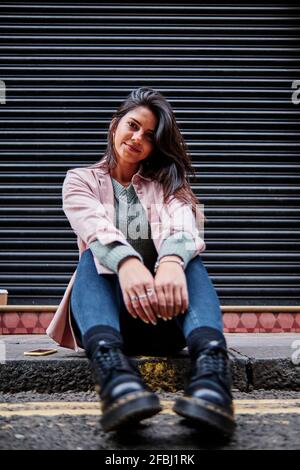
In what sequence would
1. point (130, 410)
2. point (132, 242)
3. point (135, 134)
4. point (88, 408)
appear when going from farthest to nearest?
point (135, 134)
point (132, 242)
point (88, 408)
point (130, 410)

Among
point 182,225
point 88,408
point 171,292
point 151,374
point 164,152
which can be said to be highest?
point 164,152

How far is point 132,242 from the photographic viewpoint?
2549 millimetres

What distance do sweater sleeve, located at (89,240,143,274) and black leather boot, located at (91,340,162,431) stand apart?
422 mm

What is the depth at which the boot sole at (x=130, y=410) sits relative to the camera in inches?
62.8

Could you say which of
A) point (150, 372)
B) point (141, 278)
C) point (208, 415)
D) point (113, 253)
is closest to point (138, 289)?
point (141, 278)

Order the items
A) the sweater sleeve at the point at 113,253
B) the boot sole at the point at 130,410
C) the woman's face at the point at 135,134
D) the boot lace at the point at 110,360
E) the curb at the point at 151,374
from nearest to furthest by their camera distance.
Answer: the boot sole at the point at 130,410 < the boot lace at the point at 110,360 < the sweater sleeve at the point at 113,253 < the curb at the point at 151,374 < the woman's face at the point at 135,134

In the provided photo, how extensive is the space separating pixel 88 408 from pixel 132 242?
2.54 ft

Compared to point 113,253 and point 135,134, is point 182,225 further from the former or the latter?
point 135,134

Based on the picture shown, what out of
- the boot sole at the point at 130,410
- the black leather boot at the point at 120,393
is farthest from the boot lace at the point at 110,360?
the boot sole at the point at 130,410

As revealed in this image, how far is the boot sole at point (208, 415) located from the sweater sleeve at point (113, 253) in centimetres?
68

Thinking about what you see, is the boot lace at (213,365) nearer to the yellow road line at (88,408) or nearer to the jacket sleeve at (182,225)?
the yellow road line at (88,408)
